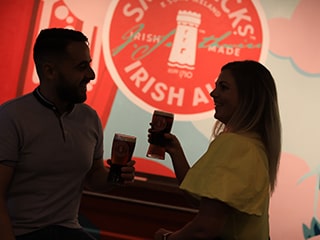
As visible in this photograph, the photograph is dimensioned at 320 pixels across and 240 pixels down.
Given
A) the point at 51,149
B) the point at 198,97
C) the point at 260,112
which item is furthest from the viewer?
the point at 198,97

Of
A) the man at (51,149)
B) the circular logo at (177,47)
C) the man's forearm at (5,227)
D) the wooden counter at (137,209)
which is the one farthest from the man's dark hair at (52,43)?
the wooden counter at (137,209)

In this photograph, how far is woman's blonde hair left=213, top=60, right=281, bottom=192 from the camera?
1.69 meters

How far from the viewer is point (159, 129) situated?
2207mm

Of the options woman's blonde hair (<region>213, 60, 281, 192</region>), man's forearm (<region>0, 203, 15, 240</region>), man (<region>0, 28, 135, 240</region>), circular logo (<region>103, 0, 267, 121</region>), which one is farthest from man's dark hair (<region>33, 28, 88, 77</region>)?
circular logo (<region>103, 0, 267, 121</region>)

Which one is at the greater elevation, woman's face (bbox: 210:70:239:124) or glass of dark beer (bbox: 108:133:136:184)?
woman's face (bbox: 210:70:239:124)

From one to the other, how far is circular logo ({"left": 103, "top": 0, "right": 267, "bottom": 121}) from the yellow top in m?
1.63

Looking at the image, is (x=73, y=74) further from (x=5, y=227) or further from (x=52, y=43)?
(x=5, y=227)

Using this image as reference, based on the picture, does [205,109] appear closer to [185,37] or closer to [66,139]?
[185,37]

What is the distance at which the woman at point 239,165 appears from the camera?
60.8 inches

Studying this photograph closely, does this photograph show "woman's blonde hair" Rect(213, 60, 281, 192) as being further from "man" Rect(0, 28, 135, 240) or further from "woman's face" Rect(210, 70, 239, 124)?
"man" Rect(0, 28, 135, 240)

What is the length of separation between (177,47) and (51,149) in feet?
5.02

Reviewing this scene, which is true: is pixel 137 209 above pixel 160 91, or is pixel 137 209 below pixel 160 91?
below

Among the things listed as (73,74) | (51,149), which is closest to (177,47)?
(73,74)

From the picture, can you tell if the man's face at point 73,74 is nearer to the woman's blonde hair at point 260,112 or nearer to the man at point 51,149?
the man at point 51,149
